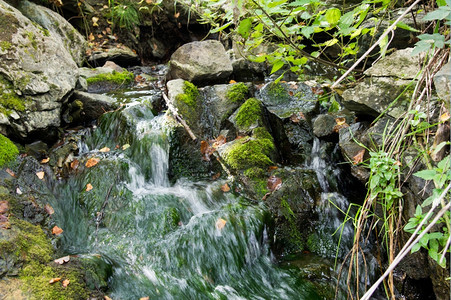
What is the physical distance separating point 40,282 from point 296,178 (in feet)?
9.94

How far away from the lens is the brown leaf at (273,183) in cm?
402

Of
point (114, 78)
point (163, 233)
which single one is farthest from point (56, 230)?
point (114, 78)

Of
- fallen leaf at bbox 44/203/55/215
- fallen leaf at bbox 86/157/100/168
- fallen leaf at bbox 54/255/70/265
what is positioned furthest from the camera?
fallen leaf at bbox 86/157/100/168

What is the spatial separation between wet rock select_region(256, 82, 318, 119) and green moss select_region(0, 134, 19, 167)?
375cm

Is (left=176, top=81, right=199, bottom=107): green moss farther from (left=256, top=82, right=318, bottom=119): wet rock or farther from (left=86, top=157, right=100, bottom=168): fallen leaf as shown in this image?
(left=86, top=157, right=100, bottom=168): fallen leaf

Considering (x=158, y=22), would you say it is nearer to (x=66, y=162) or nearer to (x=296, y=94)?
(x=296, y=94)

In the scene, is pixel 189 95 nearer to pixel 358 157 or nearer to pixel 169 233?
pixel 169 233

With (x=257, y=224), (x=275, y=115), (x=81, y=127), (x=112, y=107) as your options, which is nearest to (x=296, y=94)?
(x=275, y=115)

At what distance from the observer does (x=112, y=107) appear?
540 centimetres

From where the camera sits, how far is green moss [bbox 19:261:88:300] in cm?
235

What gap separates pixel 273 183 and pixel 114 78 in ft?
14.9

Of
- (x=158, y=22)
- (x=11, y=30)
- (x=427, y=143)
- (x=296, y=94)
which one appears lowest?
(x=427, y=143)

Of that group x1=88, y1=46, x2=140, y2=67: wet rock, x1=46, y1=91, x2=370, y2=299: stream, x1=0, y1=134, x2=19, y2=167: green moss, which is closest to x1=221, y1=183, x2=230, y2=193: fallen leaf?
x1=46, y1=91, x2=370, y2=299: stream

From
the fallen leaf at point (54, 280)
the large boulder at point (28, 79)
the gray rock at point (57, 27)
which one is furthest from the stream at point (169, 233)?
the gray rock at point (57, 27)
